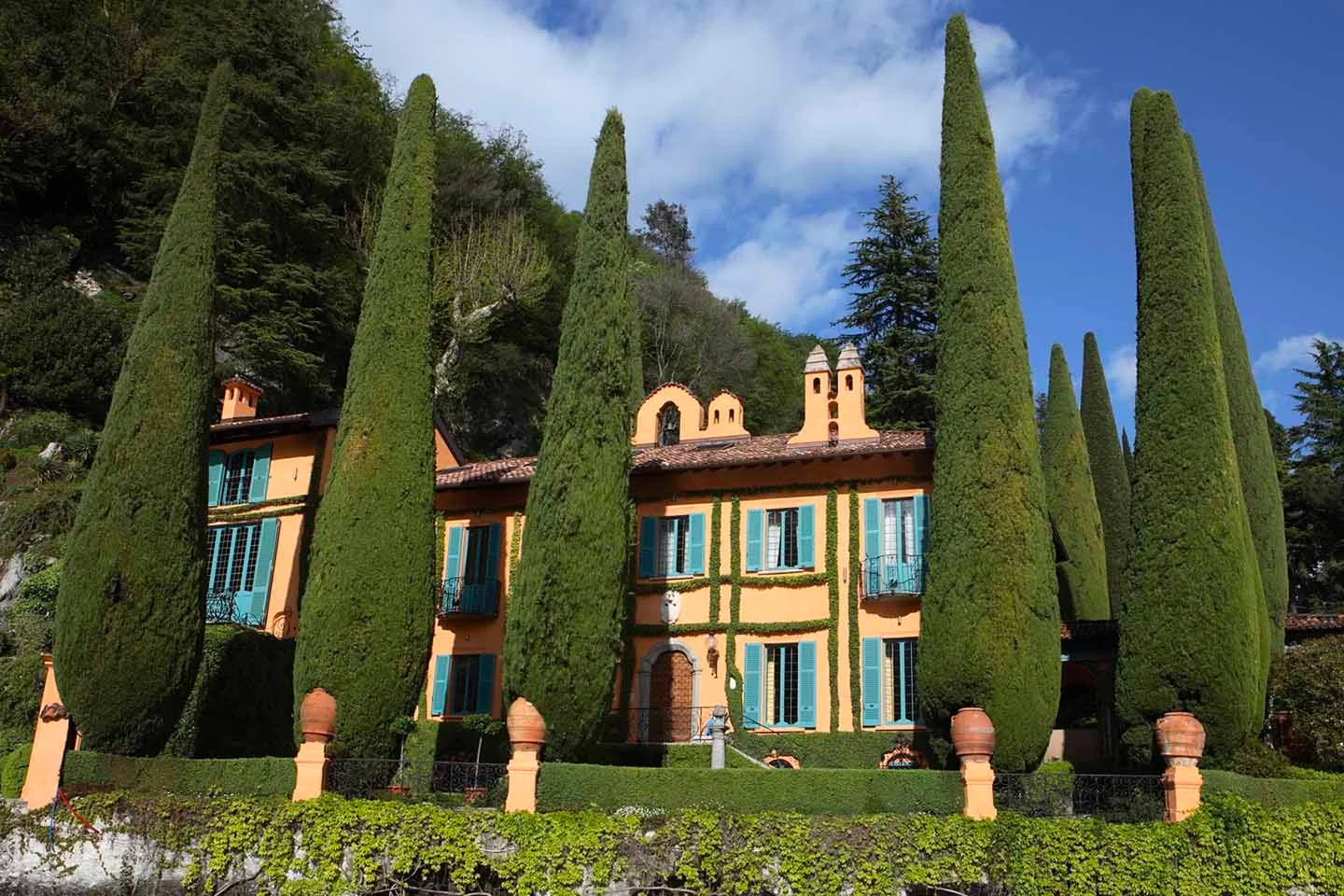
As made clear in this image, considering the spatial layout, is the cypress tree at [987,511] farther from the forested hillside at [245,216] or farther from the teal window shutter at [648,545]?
the forested hillside at [245,216]

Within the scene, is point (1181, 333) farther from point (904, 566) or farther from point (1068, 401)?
point (1068, 401)

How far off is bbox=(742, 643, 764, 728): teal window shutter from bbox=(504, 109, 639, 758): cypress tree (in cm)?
443

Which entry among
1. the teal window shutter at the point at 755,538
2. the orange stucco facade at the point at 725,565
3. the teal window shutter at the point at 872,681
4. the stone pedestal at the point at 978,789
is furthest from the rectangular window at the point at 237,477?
the stone pedestal at the point at 978,789

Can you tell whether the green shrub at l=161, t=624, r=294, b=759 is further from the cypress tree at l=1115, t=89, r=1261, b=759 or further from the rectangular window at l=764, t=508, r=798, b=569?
the cypress tree at l=1115, t=89, r=1261, b=759

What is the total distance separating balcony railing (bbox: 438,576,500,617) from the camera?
2327 cm

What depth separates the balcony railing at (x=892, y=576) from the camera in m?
20.9

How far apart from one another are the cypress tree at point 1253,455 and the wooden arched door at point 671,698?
423 inches

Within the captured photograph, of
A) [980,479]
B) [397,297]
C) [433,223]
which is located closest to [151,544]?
[397,297]

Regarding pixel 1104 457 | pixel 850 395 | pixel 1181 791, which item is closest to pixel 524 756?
pixel 1181 791

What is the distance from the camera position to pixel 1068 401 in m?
33.1

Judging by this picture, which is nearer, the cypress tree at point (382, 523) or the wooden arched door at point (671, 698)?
the cypress tree at point (382, 523)

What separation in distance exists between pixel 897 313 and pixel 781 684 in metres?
20.1

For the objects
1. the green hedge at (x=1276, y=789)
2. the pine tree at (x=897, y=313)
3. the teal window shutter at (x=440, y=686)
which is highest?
the pine tree at (x=897, y=313)

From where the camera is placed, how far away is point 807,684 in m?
21.3
